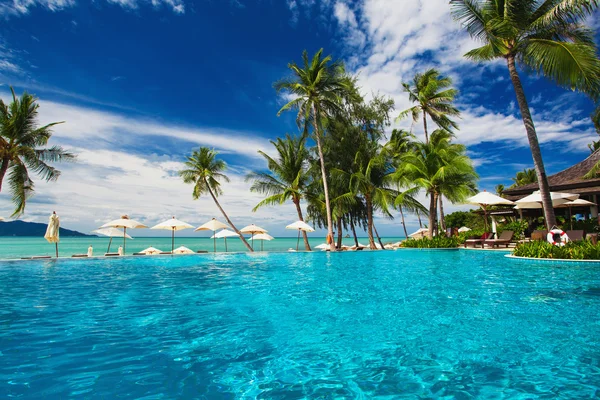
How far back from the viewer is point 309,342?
14.1ft

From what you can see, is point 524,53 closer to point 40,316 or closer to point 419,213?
point 419,213

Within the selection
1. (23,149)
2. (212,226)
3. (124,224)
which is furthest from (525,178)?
(23,149)

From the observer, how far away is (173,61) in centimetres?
1884

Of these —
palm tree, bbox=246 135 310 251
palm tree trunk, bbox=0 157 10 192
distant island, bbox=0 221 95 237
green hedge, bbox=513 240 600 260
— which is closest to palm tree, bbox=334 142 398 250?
palm tree, bbox=246 135 310 251

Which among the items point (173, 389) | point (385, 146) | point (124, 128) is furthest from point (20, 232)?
point (173, 389)

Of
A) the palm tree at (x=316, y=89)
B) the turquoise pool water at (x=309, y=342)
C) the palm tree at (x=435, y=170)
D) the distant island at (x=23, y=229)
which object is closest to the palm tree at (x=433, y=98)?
the palm tree at (x=435, y=170)

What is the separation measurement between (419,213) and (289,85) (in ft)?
47.4

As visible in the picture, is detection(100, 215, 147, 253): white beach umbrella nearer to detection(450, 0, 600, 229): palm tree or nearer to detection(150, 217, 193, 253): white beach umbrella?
detection(150, 217, 193, 253): white beach umbrella

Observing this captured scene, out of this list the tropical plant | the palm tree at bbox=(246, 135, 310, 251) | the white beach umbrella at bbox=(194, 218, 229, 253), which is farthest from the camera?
the tropical plant

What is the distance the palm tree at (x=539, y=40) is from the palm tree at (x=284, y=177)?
580 inches

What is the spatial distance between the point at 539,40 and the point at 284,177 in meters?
17.8

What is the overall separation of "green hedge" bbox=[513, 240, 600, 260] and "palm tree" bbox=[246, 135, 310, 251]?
15.9 m

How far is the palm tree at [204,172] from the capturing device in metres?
26.9

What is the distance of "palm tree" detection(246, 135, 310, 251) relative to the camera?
84.5 feet
